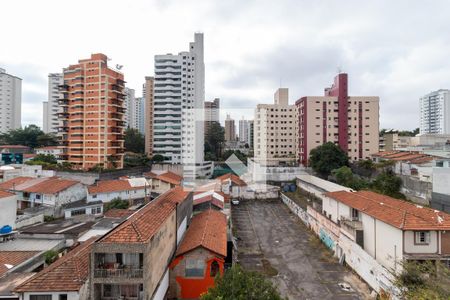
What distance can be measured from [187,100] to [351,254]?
4349 centimetres

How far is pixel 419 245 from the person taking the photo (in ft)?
39.0

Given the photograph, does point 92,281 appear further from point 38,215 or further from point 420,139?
point 420,139

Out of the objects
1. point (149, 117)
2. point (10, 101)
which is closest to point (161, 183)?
point (149, 117)

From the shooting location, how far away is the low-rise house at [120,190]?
25.3 meters

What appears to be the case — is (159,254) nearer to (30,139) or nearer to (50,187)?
(50,187)

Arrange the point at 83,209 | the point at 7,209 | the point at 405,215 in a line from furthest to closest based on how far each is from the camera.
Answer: the point at 83,209 → the point at 7,209 → the point at 405,215

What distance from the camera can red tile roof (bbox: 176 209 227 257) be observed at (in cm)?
1300

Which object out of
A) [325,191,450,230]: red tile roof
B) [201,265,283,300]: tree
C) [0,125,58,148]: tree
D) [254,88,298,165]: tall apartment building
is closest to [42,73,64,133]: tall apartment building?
[0,125,58,148]: tree

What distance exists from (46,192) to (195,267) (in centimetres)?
1833

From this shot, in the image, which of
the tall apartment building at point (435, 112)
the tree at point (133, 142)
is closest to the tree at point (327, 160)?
the tree at point (133, 142)

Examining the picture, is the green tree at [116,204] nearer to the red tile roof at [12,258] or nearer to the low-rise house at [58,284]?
the red tile roof at [12,258]

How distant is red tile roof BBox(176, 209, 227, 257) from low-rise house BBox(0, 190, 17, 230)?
→ 454 inches

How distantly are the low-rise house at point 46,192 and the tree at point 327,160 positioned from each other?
90.3 feet

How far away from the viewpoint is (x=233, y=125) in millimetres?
97875
